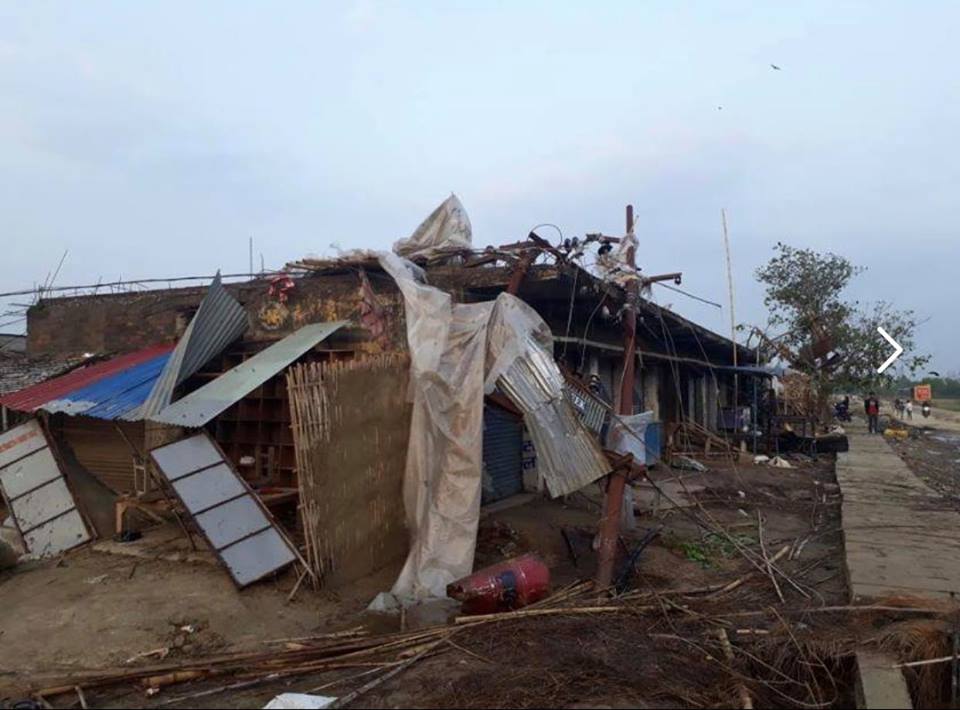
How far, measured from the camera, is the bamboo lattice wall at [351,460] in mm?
6195

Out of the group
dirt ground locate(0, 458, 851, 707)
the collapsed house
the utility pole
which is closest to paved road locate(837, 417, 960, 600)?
dirt ground locate(0, 458, 851, 707)

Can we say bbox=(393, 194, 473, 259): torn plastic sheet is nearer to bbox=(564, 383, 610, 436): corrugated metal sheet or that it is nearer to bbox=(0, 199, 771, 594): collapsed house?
bbox=(0, 199, 771, 594): collapsed house

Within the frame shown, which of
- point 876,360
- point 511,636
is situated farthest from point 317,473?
point 876,360

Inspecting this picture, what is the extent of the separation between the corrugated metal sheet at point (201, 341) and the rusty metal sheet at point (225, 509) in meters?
0.98

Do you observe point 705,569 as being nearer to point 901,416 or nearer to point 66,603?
point 66,603

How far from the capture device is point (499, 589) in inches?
214

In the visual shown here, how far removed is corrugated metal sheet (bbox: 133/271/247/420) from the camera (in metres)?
7.92

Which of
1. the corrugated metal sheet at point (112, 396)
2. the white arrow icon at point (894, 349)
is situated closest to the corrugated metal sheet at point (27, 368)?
the corrugated metal sheet at point (112, 396)

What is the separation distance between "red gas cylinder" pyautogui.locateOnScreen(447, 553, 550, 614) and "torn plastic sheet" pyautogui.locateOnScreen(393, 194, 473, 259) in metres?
4.69

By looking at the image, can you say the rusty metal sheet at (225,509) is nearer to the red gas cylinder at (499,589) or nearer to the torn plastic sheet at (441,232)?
the red gas cylinder at (499,589)

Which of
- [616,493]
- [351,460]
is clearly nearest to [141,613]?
[351,460]

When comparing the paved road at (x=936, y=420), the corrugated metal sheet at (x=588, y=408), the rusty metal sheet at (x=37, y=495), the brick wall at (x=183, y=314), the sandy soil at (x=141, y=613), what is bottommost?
the paved road at (x=936, y=420)

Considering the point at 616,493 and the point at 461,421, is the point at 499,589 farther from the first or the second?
the point at 461,421

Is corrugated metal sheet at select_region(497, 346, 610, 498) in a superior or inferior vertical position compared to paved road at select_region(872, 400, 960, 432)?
superior
